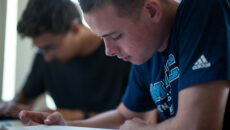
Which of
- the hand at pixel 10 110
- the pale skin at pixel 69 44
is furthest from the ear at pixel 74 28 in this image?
the hand at pixel 10 110

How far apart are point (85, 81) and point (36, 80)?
37 centimetres

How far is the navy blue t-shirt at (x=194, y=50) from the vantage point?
63 centimetres

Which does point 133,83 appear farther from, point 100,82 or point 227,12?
point 100,82

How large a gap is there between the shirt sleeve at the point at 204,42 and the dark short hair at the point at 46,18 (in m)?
0.93

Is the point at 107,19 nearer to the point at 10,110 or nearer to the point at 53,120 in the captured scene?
the point at 53,120

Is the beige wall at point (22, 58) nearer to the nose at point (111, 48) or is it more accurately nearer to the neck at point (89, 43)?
the neck at point (89, 43)

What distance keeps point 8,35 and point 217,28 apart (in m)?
2.09

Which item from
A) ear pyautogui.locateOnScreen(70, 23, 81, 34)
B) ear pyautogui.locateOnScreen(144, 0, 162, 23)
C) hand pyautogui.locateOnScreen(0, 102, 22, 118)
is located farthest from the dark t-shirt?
ear pyautogui.locateOnScreen(144, 0, 162, 23)

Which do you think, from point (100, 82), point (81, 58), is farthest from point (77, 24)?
point (100, 82)

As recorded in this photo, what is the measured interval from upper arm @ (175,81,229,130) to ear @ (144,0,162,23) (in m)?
0.22

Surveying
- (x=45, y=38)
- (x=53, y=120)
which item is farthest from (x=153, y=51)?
(x=45, y=38)

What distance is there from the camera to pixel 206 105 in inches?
24.6

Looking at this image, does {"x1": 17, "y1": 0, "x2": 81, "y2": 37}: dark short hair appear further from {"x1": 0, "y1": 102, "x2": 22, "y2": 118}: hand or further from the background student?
{"x1": 0, "y1": 102, "x2": 22, "y2": 118}: hand

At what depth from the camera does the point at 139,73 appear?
38.1 inches
